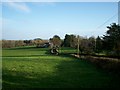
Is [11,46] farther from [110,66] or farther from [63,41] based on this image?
[110,66]

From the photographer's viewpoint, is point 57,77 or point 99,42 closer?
point 57,77

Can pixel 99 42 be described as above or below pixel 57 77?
above

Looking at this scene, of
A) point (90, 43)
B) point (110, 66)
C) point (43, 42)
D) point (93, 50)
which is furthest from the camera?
point (43, 42)

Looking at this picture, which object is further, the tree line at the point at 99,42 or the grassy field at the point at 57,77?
the tree line at the point at 99,42

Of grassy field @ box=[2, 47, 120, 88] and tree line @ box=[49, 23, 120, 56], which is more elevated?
tree line @ box=[49, 23, 120, 56]

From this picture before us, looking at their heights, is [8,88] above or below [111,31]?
below

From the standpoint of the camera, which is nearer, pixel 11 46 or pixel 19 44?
pixel 11 46

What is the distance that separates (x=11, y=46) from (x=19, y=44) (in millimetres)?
7949

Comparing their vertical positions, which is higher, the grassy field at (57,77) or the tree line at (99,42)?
the tree line at (99,42)

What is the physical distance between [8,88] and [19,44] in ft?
294

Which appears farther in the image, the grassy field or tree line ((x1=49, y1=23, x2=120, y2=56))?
tree line ((x1=49, y1=23, x2=120, y2=56))

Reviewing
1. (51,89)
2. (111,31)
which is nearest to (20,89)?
(51,89)

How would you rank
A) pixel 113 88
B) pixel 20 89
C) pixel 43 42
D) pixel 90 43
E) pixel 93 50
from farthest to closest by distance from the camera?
pixel 43 42 < pixel 90 43 < pixel 93 50 < pixel 113 88 < pixel 20 89

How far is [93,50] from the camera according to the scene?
62.7m
